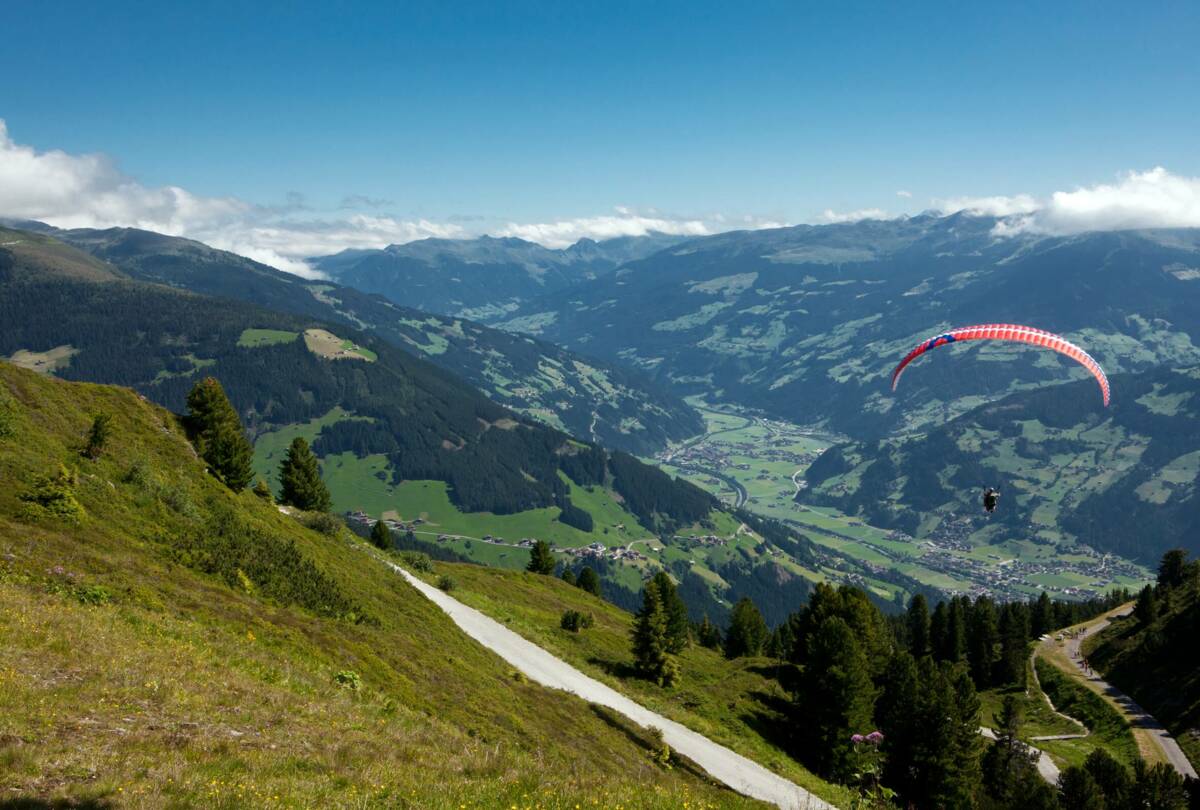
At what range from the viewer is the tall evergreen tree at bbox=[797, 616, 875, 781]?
57594 mm

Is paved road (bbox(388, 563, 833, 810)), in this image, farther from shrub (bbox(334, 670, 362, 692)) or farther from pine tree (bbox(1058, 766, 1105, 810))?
pine tree (bbox(1058, 766, 1105, 810))

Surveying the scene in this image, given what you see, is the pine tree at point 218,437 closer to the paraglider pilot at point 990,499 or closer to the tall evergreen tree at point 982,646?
the paraglider pilot at point 990,499

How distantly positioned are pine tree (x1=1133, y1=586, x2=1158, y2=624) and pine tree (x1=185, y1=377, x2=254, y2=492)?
159 m

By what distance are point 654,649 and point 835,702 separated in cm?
1630

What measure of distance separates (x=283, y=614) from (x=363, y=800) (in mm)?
22608

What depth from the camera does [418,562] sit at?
3300 inches

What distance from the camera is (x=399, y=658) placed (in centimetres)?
3628

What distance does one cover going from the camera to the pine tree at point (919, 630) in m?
138

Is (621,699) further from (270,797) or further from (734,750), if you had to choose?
(270,797)

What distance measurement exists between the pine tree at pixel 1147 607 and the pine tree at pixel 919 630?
39453 millimetres

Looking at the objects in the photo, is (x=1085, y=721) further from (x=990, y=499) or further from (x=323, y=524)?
(x=323, y=524)

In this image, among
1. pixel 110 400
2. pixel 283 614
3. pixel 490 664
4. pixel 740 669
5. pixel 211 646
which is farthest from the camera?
pixel 740 669

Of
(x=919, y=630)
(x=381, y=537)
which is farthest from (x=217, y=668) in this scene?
(x=919, y=630)

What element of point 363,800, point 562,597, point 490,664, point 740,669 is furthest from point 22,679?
point 562,597
